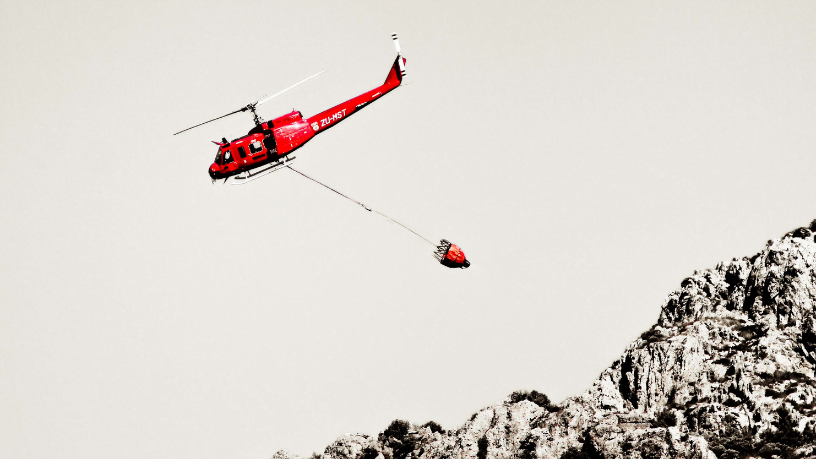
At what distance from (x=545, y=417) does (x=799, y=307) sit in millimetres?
26065

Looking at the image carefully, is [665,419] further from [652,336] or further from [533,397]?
[533,397]

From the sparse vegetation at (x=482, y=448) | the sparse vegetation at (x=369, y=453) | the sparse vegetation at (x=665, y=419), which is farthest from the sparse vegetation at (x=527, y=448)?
the sparse vegetation at (x=369, y=453)

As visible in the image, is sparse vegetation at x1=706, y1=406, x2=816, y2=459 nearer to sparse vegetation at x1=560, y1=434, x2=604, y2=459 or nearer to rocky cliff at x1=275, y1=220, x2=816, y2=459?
rocky cliff at x1=275, y1=220, x2=816, y2=459

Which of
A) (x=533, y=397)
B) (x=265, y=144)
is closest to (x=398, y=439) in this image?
(x=533, y=397)

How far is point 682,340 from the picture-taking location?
349ft

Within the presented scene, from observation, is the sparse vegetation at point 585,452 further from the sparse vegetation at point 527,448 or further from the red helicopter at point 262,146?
the red helicopter at point 262,146

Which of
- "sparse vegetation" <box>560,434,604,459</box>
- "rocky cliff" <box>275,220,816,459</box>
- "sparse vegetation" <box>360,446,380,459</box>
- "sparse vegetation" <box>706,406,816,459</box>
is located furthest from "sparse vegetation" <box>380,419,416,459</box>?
"sparse vegetation" <box>706,406,816,459</box>

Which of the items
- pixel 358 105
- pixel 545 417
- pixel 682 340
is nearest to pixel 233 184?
pixel 358 105

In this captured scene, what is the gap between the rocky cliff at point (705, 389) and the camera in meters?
95.5

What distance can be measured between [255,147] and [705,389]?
153 feet

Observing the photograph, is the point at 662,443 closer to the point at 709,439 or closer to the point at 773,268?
the point at 709,439

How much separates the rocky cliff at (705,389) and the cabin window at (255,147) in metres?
37.9

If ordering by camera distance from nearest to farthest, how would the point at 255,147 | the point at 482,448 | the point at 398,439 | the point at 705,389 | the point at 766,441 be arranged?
the point at 255,147
the point at 766,441
the point at 705,389
the point at 482,448
the point at 398,439

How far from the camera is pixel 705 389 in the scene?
101625 millimetres
